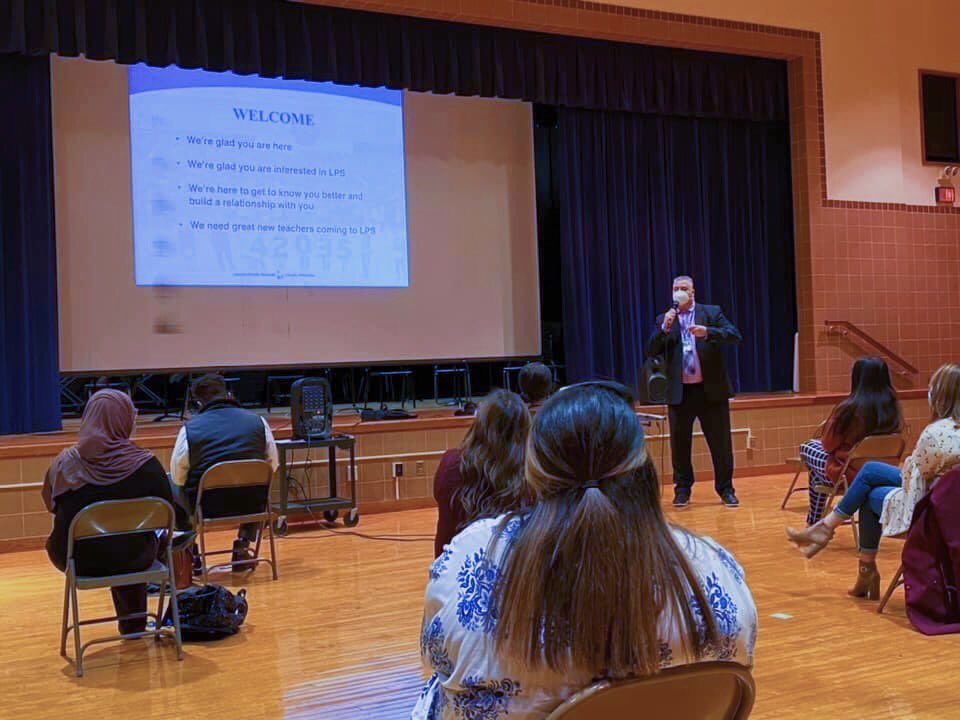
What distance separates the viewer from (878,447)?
15.2 feet

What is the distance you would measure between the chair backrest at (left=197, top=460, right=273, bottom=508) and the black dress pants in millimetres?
3224

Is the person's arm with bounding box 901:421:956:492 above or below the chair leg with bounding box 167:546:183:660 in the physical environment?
above

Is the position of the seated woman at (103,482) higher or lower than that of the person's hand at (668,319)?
lower

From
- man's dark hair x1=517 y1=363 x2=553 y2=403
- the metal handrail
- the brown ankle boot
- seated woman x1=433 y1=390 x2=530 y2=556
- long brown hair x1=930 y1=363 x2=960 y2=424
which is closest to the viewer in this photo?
seated woman x1=433 y1=390 x2=530 y2=556

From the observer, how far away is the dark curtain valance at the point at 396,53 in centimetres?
627

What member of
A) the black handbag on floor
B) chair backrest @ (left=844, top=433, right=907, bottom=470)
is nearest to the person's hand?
chair backrest @ (left=844, top=433, right=907, bottom=470)

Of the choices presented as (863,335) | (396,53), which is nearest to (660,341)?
(396,53)

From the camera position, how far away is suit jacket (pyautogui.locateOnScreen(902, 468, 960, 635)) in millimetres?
3295

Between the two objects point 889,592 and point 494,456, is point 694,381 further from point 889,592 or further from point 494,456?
point 494,456

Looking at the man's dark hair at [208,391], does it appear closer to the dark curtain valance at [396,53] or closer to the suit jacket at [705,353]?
the dark curtain valance at [396,53]

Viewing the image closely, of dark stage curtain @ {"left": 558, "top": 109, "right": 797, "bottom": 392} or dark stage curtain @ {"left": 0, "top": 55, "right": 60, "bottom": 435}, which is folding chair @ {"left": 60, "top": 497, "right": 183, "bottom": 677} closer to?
dark stage curtain @ {"left": 0, "top": 55, "right": 60, "bottom": 435}

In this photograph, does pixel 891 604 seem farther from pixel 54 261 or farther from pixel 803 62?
pixel 803 62

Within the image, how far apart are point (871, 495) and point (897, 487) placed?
0.13 metres

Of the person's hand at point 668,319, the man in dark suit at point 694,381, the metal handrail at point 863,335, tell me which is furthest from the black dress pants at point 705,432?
the metal handrail at point 863,335
